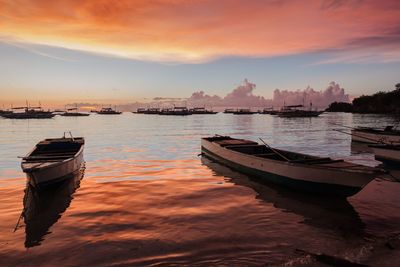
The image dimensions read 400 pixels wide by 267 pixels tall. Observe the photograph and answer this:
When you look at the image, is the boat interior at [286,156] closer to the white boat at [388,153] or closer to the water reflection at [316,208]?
the water reflection at [316,208]

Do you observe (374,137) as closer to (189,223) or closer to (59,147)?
(189,223)

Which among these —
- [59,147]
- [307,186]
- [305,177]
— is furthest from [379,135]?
[59,147]

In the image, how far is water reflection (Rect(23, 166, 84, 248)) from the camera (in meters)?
10.7

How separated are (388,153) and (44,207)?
2159 cm

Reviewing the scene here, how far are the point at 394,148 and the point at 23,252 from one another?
2228 cm

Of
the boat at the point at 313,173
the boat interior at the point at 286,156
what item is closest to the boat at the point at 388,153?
the boat interior at the point at 286,156

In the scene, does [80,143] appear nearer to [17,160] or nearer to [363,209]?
[17,160]

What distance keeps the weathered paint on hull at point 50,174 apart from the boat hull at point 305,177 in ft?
31.9

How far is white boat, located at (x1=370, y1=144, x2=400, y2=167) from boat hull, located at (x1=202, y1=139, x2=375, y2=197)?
10775mm

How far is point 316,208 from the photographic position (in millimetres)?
12953

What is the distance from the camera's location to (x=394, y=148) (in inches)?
848

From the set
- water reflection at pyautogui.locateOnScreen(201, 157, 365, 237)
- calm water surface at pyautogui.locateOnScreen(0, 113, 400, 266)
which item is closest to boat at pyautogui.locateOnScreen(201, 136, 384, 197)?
water reflection at pyautogui.locateOnScreen(201, 157, 365, 237)

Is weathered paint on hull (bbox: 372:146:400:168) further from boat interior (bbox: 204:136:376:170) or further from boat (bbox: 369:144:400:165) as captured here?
boat interior (bbox: 204:136:376:170)

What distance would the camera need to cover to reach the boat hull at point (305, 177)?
12.9 meters
